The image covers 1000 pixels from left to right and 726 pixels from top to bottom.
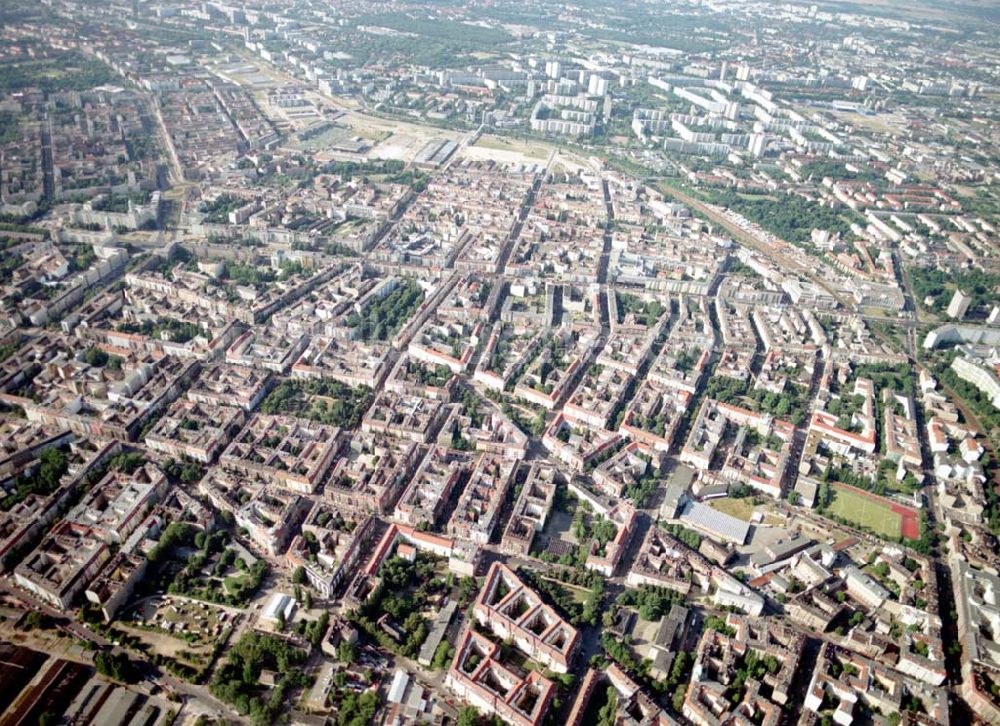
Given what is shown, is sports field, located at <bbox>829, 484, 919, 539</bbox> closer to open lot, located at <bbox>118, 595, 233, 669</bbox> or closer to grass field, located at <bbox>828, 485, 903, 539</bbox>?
grass field, located at <bbox>828, 485, 903, 539</bbox>

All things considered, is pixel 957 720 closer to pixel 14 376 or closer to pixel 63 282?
pixel 14 376

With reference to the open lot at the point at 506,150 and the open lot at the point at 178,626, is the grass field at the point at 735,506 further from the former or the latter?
the open lot at the point at 506,150

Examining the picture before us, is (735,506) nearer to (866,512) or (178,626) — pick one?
(866,512)

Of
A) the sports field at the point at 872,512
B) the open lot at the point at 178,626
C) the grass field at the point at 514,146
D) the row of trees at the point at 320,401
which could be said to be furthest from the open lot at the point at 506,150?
the open lot at the point at 178,626

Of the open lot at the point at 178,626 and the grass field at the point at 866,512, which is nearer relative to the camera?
the open lot at the point at 178,626

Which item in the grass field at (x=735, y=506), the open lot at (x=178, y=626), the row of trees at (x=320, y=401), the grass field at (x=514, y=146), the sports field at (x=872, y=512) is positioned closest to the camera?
the open lot at (x=178, y=626)

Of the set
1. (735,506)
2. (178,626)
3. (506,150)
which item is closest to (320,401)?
(178,626)

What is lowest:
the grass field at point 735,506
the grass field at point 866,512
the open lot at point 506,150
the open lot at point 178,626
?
the open lot at point 178,626

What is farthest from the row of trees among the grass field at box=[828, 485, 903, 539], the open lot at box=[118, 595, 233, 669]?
the grass field at box=[828, 485, 903, 539]
